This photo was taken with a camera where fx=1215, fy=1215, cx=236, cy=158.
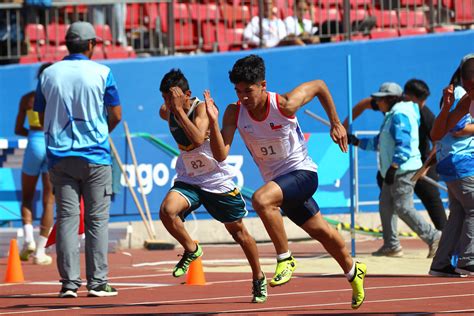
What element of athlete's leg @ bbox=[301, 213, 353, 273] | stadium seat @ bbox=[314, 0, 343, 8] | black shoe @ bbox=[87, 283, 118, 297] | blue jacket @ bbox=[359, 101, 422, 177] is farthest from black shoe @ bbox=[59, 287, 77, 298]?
stadium seat @ bbox=[314, 0, 343, 8]

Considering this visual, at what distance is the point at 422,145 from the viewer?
1502 cm

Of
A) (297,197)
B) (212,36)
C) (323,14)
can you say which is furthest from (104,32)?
(297,197)

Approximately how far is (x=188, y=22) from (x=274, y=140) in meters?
10.9

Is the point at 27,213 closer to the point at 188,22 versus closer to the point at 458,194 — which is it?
the point at 458,194

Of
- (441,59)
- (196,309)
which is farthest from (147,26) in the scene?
(196,309)

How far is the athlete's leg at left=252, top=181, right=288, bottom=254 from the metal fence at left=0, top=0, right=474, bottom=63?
10.3 metres

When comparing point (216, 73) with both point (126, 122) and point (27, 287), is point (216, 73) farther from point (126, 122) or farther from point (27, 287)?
point (27, 287)

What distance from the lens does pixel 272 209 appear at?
8.77 metres

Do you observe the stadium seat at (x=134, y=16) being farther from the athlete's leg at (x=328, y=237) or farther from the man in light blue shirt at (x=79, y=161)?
the athlete's leg at (x=328, y=237)

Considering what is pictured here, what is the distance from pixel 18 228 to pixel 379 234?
473 centimetres

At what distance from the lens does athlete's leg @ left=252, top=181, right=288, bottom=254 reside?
8.71m

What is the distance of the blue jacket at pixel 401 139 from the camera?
14289mm

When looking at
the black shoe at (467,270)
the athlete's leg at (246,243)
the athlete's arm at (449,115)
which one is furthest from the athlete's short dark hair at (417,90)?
the athlete's leg at (246,243)

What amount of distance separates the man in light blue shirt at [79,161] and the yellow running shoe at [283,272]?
2194 millimetres
